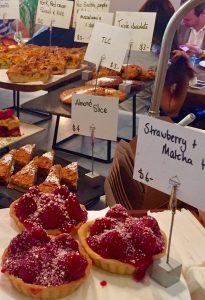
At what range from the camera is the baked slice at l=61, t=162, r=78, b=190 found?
189cm

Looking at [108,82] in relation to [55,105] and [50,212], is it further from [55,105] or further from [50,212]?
[50,212]

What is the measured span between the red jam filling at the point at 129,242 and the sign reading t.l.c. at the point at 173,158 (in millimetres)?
113

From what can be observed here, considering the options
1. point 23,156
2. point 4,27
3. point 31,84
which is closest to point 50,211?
point 23,156

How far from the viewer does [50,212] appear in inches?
43.5

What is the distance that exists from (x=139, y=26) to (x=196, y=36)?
1207 millimetres

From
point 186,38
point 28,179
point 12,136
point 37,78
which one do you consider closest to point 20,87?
→ point 37,78

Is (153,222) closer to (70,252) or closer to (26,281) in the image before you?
(70,252)

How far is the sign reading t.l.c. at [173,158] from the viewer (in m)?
0.91

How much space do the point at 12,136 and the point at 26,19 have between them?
260 centimetres

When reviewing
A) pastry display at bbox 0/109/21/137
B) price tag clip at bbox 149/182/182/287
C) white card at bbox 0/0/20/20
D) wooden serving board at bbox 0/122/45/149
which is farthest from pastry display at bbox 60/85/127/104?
price tag clip at bbox 149/182/182/287

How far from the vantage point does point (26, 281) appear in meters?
0.90

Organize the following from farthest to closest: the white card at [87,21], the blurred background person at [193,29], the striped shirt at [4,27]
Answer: the striped shirt at [4,27]
the blurred background person at [193,29]
the white card at [87,21]

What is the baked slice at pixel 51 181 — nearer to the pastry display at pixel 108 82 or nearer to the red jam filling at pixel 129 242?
the red jam filling at pixel 129 242

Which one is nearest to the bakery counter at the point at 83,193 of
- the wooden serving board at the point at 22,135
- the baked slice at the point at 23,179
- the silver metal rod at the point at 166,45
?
the baked slice at the point at 23,179
